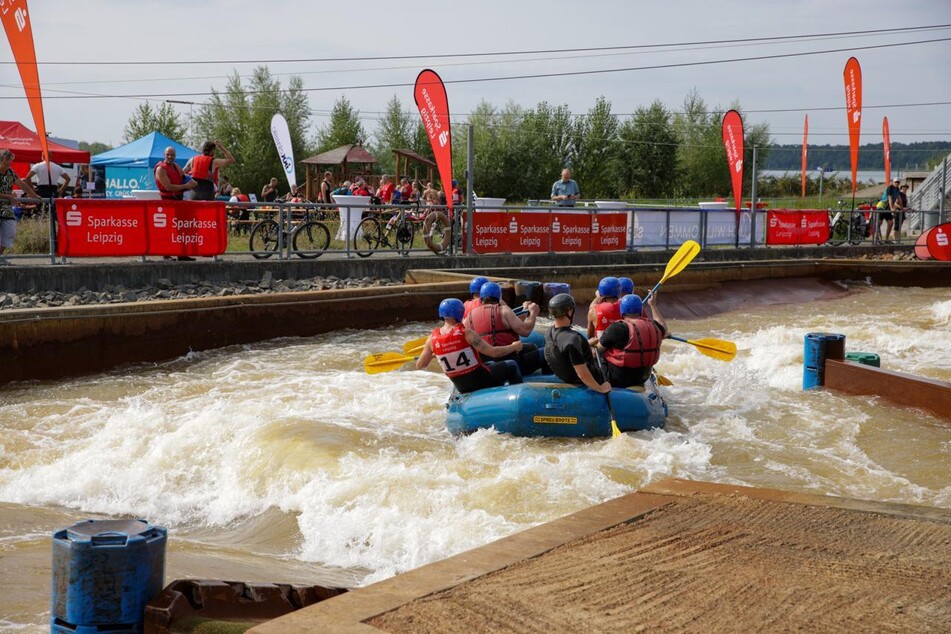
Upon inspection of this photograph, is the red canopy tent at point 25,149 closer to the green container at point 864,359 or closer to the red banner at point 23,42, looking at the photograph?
the red banner at point 23,42

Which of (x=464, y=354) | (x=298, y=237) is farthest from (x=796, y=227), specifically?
(x=464, y=354)

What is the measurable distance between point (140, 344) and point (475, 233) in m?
7.75

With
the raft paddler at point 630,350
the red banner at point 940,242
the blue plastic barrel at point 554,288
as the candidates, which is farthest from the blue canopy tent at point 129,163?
the raft paddler at point 630,350

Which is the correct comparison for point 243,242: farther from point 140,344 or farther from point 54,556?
point 54,556

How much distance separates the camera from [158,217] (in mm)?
13633

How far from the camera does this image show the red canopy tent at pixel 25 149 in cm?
2761

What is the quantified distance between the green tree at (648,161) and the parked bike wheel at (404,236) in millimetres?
46511

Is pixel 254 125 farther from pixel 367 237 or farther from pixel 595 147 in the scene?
pixel 367 237

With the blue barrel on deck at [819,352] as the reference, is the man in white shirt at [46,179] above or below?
above

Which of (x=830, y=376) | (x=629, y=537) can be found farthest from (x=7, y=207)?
(x=629, y=537)

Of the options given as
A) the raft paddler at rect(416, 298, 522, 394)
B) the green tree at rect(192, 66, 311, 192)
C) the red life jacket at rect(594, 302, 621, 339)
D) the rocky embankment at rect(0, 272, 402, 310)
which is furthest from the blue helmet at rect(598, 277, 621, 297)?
the green tree at rect(192, 66, 311, 192)

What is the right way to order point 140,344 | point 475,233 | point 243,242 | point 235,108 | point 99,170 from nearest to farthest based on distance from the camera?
point 140,344, point 243,242, point 475,233, point 99,170, point 235,108

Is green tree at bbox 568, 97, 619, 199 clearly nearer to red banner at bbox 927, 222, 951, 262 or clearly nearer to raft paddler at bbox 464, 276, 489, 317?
red banner at bbox 927, 222, 951, 262

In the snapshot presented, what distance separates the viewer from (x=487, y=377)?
29.4 ft
